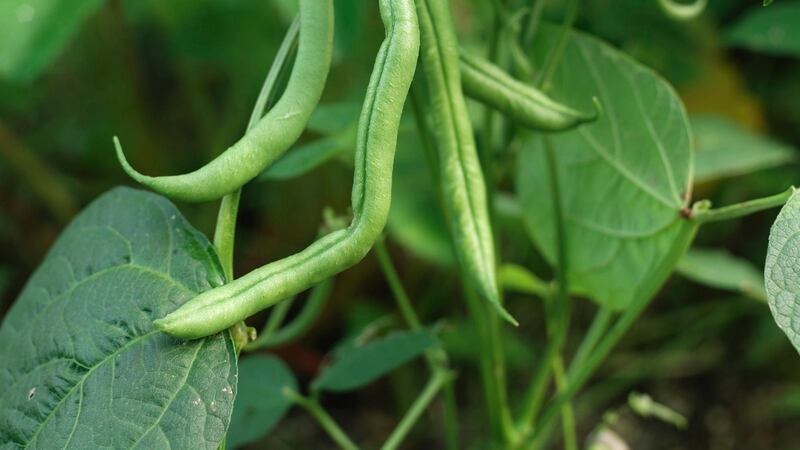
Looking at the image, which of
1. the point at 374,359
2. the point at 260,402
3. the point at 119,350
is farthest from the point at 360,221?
the point at 260,402

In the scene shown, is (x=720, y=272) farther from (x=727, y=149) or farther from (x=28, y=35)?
(x=28, y=35)

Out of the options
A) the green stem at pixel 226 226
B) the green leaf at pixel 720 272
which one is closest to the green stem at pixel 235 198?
the green stem at pixel 226 226

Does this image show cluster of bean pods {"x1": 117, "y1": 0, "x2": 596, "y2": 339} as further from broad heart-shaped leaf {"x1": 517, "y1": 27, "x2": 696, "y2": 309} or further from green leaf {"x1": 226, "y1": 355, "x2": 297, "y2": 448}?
green leaf {"x1": 226, "y1": 355, "x2": 297, "y2": 448}

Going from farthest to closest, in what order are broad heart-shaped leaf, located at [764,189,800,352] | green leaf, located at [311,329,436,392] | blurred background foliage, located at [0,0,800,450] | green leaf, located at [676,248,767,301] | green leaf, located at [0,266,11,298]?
green leaf, located at [0,266,11,298] → blurred background foliage, located at [0,0,800,450] → green leaf, located at [676,248,767,301] → green leaf, located at [311,329,436,392] → broad heart-shaped leaf, located at [764,189,800,352]

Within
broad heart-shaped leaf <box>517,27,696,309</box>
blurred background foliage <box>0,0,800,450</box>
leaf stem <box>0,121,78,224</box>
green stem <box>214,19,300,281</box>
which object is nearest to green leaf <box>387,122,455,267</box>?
blurred background foliage <box>0,0,800,450</box>

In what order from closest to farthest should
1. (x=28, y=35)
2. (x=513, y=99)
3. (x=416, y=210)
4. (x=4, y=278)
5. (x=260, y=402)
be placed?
(x=513, y=99), (x=260, y=402), (x=28, y=35), (x=416, y=210), (x=4, y=278)

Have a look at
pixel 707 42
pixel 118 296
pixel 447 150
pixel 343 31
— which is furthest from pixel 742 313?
pixel 118 296

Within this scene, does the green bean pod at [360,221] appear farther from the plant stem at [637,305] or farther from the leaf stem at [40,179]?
the leaf stem at [40,179]
